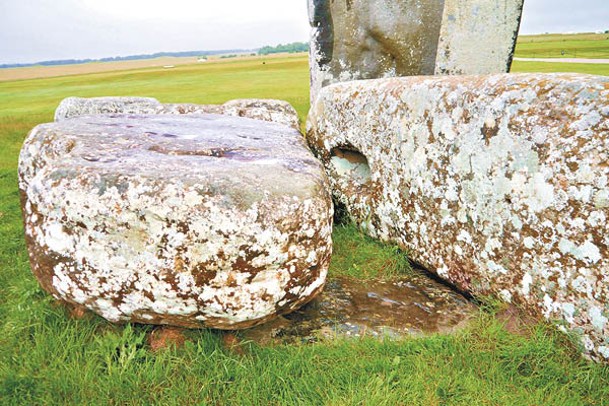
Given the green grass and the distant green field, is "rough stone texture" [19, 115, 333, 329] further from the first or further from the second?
the distant green field

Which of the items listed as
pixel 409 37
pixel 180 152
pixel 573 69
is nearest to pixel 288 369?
pixel 180 152

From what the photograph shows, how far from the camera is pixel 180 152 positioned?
3492mm

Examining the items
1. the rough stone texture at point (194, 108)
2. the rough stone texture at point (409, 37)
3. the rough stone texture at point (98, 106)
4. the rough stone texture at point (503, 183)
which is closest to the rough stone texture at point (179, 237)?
the rough stone texture at point (503, 183)

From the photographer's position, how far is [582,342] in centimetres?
281

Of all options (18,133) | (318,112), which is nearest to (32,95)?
(18,133)

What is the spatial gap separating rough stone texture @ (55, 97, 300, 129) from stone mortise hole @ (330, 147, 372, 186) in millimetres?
1699

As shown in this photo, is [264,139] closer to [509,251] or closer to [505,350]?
[509,251]

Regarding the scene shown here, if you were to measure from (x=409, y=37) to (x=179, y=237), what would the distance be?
→ 213 inches

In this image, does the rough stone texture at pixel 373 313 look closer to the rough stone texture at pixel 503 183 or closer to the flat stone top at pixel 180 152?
the rough stone texture at pixel 503 183

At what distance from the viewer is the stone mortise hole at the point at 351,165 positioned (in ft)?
16.5

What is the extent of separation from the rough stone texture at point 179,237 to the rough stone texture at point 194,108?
3756mm

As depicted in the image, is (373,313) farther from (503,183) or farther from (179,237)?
(179,237)

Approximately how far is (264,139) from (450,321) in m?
2.13

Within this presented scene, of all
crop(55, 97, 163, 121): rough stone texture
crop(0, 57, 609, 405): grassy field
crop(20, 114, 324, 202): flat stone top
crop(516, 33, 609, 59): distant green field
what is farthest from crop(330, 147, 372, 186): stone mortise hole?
crop(516, 33, 609, 59): distant green field
